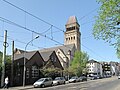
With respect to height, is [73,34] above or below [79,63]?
above

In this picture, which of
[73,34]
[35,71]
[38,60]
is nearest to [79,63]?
[38,60]

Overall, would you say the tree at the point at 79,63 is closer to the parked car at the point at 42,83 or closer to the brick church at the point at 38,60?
the brick church at the point at 38,60

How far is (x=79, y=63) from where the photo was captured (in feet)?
226

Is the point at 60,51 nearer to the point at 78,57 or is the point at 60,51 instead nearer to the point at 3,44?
the point at 78,57

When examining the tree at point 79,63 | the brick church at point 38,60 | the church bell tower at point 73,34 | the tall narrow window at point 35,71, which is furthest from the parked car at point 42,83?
the church bell tower at point 73,34

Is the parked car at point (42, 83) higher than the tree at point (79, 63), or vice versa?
the tree at point (79, 63)

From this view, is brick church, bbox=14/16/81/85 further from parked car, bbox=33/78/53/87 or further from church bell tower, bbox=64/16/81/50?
parked car, bbox=33/78/53/87

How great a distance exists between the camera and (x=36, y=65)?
48.7 metres

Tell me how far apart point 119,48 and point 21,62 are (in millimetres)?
29577

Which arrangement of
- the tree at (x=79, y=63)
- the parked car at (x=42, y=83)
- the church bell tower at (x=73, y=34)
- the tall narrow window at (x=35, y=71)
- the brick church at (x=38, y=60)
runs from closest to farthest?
the parked car at (x=42, y=83)
the brick church at (x=38, y=60)
the tall narrow window at (x=35, y=71)
the tree at (x=79, y=63)
the church bell tower at (x=73, y=34)

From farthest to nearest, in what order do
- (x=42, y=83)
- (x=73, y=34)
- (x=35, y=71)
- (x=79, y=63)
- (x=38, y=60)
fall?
(x=73, y=34) < (x=79, y=63) < (x=38, y=60) < (x=35, y=71) < (x=42, y=83)

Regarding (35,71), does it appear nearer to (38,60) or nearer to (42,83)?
(38,60)

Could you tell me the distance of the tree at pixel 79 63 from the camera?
67000mm

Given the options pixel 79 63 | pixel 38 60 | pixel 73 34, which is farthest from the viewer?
pixel 73 34
